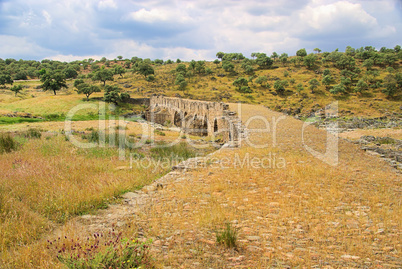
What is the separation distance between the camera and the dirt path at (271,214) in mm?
3604

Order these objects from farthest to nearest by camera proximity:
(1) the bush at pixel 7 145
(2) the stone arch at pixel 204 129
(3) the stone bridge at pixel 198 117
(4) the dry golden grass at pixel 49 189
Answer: (2) the stone arch at pixel 204 129
(3) the stone bridge at pixel 198 117
(1) the bush at pixel 7 145
(4) the dry golden grass at pixel 49 189

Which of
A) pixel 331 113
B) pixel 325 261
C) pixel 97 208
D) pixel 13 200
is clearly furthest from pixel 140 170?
pixel 331 113

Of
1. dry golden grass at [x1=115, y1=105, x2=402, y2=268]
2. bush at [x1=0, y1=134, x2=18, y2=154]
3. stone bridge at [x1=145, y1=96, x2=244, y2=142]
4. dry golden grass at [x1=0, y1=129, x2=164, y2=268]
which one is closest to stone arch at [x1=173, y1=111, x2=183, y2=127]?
stone bridge at [x1=145, y1=96, x2=244, y2=142]

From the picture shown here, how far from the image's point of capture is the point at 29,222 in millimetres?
4277

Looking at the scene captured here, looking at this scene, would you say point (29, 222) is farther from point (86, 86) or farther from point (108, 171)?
point (86, 86)

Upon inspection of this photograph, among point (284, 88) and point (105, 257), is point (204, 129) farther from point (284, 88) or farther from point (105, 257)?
point (284, 88)

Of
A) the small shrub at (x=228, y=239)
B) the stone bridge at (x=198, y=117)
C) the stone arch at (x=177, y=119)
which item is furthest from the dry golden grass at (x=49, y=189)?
the stone arch at (x=177, y=119)

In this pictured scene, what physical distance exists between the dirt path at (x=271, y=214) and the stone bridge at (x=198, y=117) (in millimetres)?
6543

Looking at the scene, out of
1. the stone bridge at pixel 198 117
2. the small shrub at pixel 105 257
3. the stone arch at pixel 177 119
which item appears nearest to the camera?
the small shrub at pixel 105 257

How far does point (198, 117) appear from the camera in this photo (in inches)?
1234

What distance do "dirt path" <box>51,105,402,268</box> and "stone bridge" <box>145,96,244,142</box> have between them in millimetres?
6543

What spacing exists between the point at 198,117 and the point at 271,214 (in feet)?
87.7

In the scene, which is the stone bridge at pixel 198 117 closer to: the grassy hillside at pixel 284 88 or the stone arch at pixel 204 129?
the stone arch at pixel 204 129

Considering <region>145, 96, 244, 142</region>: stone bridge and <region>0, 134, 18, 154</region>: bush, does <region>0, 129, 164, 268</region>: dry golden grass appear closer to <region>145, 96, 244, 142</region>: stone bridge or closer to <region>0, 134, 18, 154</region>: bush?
<region>0, 134, 18, 154</region>: bush
